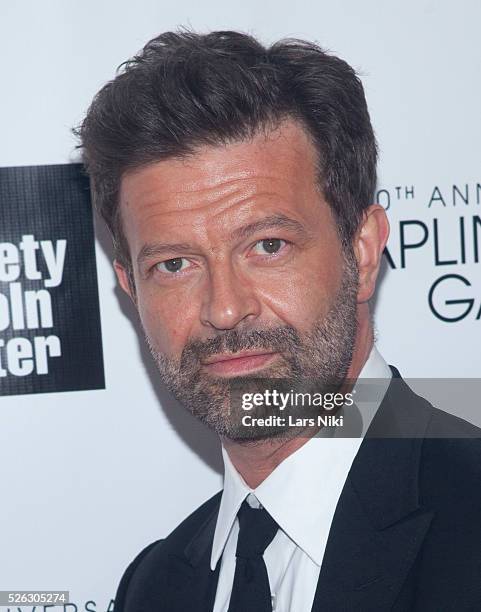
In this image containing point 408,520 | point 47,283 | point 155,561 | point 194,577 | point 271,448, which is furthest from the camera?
point 47,283

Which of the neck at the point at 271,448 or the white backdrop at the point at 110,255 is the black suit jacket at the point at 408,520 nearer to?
the neck at the point at 271,448

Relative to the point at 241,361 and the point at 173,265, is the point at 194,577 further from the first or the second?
the point at 173,265

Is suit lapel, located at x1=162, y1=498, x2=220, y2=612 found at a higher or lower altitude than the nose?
lower

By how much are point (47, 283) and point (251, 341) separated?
0.66 metres

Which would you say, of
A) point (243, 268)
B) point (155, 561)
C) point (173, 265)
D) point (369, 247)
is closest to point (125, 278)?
point (173, 265)

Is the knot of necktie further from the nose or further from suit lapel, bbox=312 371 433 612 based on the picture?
the nose

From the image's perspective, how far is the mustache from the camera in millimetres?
1479

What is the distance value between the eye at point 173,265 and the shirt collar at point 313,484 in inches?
14.4

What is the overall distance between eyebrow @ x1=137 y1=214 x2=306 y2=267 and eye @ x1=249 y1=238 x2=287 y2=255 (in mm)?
27

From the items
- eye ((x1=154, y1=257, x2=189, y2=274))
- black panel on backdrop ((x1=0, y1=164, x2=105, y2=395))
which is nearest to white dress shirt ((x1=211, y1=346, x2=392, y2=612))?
eye ((x1=154, y1=257, x2=189, y2=274))

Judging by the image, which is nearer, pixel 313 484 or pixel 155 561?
pixel 313 484

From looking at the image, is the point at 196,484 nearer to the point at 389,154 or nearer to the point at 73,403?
the point at 73,403

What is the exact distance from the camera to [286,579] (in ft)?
4.90

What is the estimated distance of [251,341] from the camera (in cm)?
148
